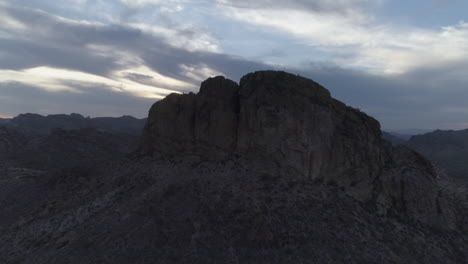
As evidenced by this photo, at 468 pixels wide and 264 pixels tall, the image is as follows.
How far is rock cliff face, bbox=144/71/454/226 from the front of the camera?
21484mm

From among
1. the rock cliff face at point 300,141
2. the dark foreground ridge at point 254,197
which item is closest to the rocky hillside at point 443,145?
the rock cliff face at point 300,141

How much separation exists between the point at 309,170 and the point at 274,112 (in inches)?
182

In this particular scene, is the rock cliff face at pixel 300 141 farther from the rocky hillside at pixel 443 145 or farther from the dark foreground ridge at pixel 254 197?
the rocky hillside at pixel 443 145

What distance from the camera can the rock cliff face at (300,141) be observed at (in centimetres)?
2148

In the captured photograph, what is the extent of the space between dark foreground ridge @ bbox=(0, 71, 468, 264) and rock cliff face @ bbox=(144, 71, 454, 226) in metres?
0.08

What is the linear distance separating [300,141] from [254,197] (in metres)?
5.13

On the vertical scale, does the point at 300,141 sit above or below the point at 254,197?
above

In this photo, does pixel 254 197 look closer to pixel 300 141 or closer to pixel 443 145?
pixel 300 141

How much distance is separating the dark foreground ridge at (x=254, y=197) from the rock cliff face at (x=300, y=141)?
0.08m

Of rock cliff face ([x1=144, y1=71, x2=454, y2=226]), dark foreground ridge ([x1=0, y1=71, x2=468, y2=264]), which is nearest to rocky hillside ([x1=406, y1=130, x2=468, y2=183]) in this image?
rock cliff face ([x1=144, y1=71, x2=454, y2=226])

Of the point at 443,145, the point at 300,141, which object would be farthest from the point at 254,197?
the point at 443,145

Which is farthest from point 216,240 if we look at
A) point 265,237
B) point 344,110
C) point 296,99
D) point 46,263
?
point 344,110

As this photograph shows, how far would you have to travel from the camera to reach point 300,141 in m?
21.4

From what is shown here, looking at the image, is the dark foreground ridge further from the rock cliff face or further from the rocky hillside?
the rocky hillside
